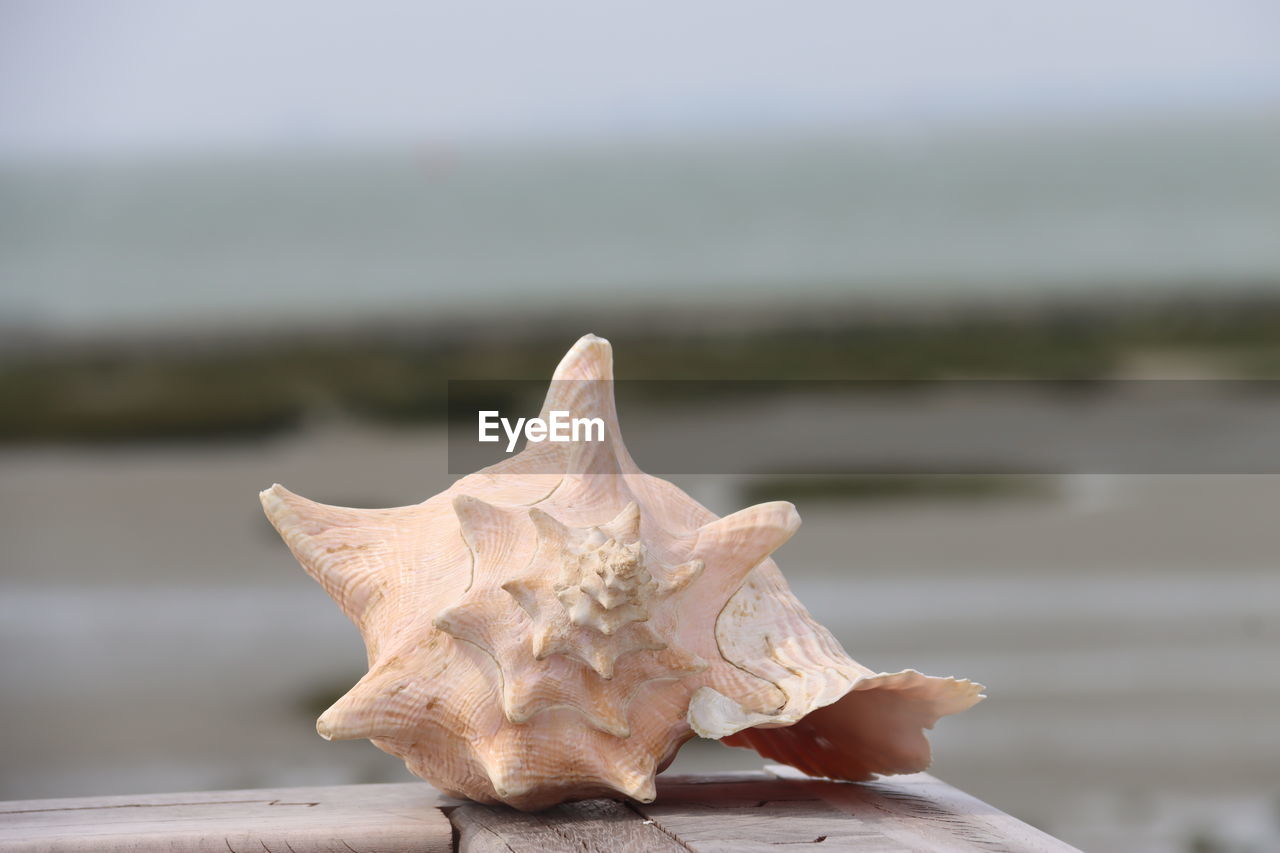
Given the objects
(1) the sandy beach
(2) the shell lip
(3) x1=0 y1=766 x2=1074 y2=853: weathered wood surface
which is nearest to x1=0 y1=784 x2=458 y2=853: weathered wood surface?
(3) x1=0 y1=766 x2=1074 y2=853: weathered wood surface

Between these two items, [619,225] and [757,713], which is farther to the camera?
[619,225]

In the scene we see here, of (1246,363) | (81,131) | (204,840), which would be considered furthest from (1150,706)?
(81,131)

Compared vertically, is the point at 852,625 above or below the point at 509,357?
below

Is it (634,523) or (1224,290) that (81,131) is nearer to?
(634,523)

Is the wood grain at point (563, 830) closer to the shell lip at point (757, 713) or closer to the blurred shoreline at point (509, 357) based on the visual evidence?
the shell lip at point (757, 713)

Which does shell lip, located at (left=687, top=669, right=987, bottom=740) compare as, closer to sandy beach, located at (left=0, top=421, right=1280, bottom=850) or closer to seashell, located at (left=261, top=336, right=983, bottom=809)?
seashell, located at (left=261, top=336, right=983, bottom=809)

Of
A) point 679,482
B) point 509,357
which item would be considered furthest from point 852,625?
point 509,357

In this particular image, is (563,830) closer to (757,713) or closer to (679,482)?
(757,713)
